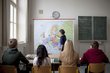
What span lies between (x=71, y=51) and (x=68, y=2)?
5.55 m

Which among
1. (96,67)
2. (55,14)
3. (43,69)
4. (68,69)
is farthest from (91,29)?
(43,69)

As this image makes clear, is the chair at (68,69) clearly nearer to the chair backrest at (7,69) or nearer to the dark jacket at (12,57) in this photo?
the dark jacket at (12,57)

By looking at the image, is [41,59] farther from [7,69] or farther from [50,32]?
[50,32]

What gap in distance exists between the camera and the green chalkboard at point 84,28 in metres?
9.54

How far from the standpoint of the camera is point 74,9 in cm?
963

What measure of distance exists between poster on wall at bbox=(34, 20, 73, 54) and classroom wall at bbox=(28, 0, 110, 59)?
47cm

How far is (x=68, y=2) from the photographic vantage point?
9.65 meters

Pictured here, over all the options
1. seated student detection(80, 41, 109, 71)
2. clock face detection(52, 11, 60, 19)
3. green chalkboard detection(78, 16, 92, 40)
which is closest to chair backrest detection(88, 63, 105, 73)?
seated student detection(80, 41, 109, 71)

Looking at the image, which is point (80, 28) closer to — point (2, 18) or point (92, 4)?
point (92, 4)

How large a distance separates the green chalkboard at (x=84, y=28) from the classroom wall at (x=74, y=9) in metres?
0.17

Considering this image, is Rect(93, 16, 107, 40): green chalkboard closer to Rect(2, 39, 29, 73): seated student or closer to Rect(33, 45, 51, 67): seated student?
Rect(33, 45, 51, 67): seated student

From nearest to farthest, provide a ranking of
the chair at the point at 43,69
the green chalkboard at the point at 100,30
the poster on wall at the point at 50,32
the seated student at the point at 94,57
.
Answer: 1. the chair at the point at 43,69
2. the seated student at the point at 94,57
3. the poster on wall at the point at 50,32
4. the green chalkboard at the point at 100,30

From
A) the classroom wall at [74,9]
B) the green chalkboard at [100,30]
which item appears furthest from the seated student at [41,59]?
the green chalkboard at [100,30]

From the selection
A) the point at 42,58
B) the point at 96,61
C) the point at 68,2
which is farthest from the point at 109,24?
the point at 42,58
